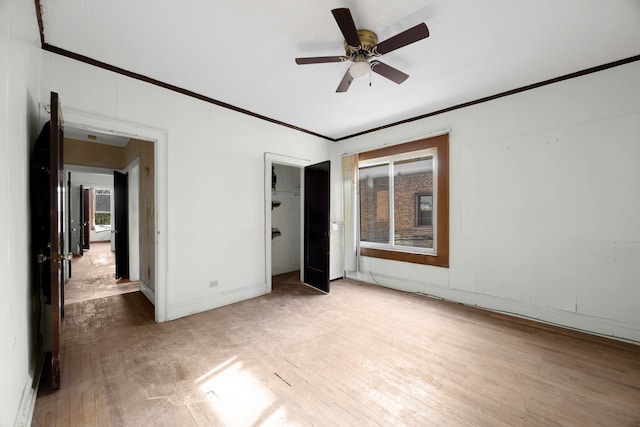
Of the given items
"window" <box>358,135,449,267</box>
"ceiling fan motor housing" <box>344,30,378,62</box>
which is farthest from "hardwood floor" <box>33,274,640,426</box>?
"ceiling fan motor housing" <box>344,30,378,62</box>

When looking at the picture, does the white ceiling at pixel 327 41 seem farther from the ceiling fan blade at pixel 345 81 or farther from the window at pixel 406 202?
the window at pixel 406 202

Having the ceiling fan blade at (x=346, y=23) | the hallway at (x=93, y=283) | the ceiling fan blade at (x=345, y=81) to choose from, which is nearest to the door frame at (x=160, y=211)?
the hallway at (x=93, y=283)

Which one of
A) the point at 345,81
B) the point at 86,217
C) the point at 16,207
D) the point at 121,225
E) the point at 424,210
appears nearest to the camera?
the point at 16,207

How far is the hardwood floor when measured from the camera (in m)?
1.66

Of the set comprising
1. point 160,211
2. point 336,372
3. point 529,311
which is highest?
point 160,211

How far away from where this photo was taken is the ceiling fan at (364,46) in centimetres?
180

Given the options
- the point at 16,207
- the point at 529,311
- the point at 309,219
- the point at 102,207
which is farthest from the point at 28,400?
the point at 102,207

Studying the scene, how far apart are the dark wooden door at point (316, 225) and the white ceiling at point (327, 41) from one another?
4.85 ft

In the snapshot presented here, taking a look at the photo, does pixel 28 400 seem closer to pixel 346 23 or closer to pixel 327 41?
pixel 346 23

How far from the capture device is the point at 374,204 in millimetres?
4855

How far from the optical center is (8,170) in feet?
4.26

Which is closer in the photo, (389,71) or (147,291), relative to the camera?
(389,71)

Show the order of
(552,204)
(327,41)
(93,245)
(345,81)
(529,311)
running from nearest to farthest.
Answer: (327,41)
(345,81)
(552,204)
(529,311)
(93,245)

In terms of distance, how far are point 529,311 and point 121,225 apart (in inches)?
260
